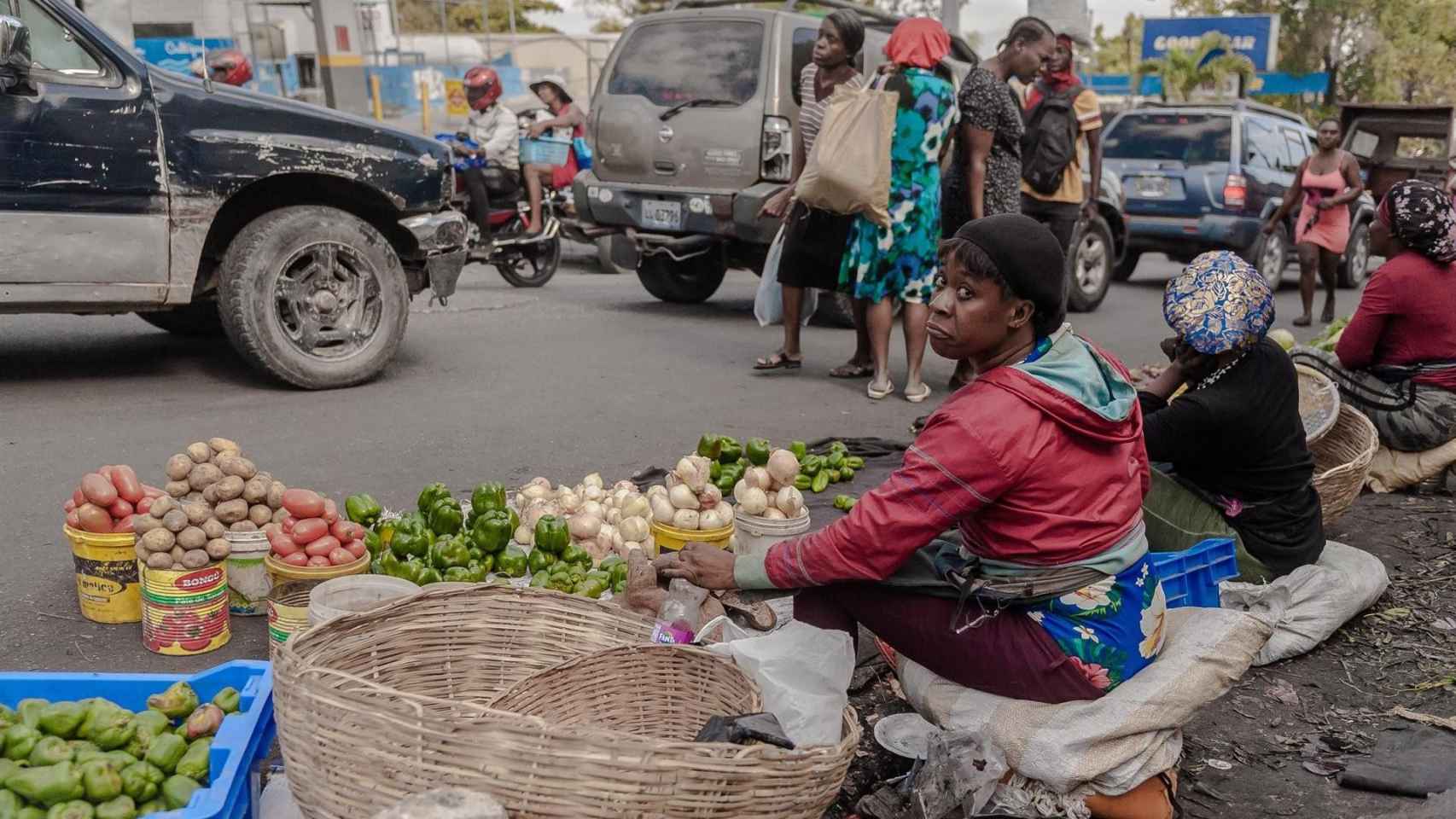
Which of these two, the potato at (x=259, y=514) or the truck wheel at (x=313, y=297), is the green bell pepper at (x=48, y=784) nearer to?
the potato at (x=259, y=514)

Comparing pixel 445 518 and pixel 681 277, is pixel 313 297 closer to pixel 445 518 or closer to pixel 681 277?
pixel 445 518

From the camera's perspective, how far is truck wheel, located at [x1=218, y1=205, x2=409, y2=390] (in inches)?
262

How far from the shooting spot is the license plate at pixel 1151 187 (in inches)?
539

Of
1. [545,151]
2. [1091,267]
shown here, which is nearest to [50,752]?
[545,151]

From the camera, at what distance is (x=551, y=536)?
432 cm

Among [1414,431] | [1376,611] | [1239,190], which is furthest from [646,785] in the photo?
[1239,190]

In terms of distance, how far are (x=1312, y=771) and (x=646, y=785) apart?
6.95ft

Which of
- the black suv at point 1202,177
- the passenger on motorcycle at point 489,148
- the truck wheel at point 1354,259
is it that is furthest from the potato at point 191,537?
the truck wheel at point 1354,259

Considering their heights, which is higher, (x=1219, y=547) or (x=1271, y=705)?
(x=1219, y=547)

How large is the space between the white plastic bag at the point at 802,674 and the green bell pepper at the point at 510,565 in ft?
4.32

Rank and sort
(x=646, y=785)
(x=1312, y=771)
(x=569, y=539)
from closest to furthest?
1. (x=646, y=785)
2. (x=1312, y=771)
3. (x=569, y=539)

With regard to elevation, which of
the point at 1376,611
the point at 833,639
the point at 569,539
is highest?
the point at 833,639

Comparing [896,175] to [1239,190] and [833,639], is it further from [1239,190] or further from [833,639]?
[1239,190]

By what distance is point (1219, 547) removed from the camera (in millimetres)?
3977
